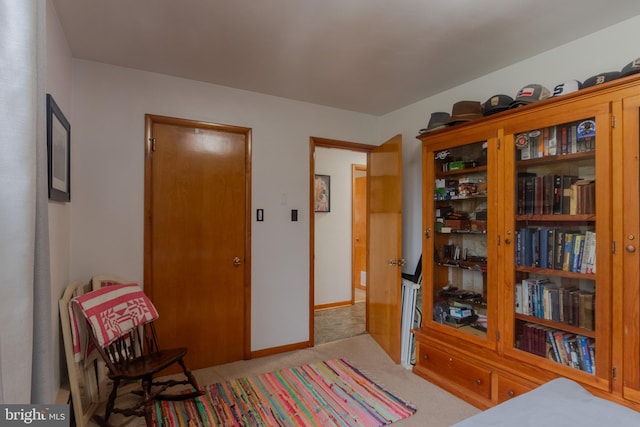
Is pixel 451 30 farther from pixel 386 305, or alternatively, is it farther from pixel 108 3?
pixel 386 305

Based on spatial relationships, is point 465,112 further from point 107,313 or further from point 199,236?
point 107,313

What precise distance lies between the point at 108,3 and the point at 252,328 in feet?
8.50

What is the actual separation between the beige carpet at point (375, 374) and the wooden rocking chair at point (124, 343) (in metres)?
0.24

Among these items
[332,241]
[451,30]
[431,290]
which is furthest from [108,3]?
[332,241]

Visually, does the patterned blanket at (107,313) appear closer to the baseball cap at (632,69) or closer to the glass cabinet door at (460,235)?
the glass cabinet door at (460,235)

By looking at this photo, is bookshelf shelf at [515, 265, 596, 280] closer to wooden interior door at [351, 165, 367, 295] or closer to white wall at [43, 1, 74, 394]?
white wall at [43, 1, 74, 394]

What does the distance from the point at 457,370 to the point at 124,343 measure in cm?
234

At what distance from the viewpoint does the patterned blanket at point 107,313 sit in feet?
6.20

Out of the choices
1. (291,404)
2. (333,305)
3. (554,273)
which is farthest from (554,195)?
(333,305)

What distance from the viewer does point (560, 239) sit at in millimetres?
1910

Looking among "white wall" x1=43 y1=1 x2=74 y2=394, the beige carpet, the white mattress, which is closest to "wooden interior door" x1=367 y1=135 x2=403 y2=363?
the beige carpet

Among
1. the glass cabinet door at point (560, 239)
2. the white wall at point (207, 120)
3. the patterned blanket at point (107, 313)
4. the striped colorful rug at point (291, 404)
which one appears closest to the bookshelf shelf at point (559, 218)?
the glass cabinet door at point (560, 239)

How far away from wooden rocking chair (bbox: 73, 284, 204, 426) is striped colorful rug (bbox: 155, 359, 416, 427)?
0.42 feet

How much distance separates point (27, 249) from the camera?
78 centimetres
